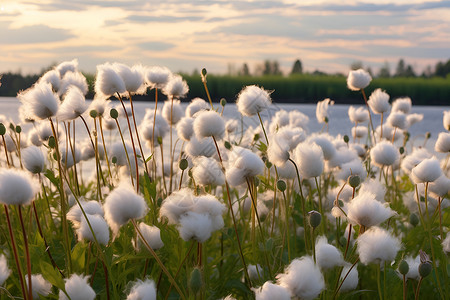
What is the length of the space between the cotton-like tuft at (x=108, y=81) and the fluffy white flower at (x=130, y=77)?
0.13 ft

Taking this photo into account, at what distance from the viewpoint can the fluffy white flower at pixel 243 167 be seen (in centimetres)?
107

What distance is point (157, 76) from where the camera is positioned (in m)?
1.51

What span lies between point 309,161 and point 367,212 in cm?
19

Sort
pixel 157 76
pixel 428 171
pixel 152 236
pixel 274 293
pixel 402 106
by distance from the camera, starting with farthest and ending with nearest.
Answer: pixel 402 106
pixel 157 76
pixel 428 171
pixel 152 236
pixel 274 293

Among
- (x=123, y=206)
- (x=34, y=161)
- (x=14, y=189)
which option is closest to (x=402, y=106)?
(x=34, y=161)

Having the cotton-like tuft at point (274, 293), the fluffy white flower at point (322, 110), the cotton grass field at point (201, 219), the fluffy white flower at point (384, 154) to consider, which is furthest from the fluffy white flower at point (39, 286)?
the fluffy white flower at point (322, 110)

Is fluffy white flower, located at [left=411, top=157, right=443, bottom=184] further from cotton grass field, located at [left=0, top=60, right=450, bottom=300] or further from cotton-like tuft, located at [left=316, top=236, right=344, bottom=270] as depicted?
cotton-like tuft, located at [left=316, top=236, right=344, bottom=270]

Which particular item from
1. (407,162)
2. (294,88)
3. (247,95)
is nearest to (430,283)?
(407,162)

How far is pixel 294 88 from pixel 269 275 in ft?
34.6

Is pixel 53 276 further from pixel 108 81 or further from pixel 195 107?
pixel 195 107

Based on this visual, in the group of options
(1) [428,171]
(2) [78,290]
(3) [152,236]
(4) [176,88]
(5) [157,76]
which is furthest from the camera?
(4) [176,88]

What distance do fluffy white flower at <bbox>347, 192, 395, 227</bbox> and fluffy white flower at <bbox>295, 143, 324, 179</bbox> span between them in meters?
0.15

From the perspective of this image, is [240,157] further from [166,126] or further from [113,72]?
[166,126]

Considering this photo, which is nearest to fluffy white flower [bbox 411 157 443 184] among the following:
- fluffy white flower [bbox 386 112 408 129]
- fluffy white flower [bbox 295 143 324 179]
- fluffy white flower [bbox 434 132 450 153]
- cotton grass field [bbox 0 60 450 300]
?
cotton grass field [bbox 0 60 450 300]
